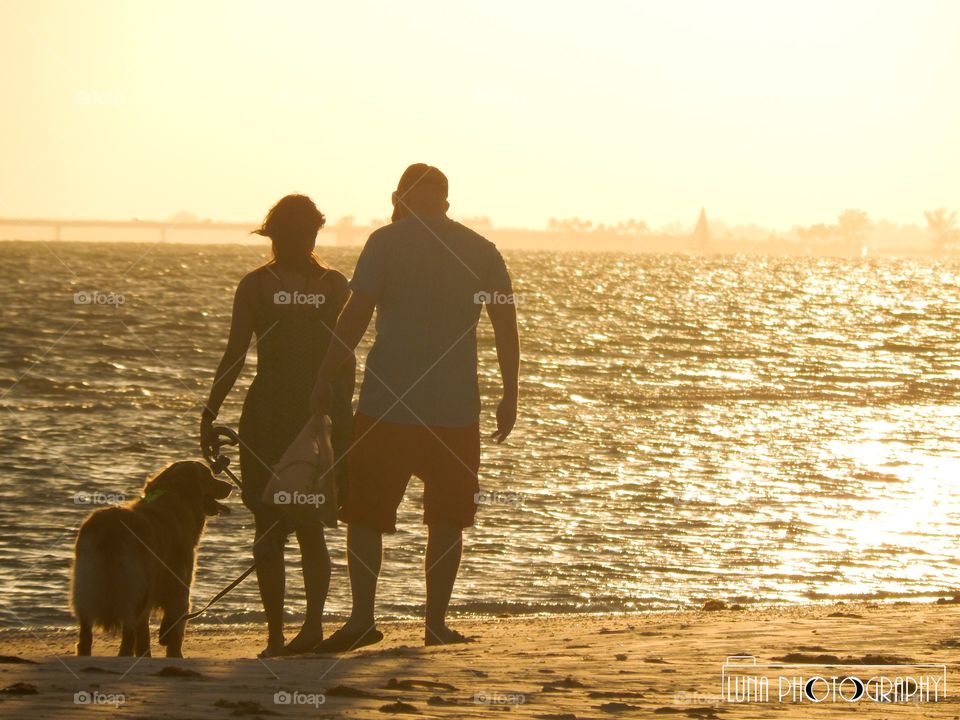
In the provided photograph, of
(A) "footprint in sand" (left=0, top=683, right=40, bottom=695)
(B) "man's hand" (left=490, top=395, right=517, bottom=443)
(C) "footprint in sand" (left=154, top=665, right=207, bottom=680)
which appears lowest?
(C) "footprint in sand" (left=154, top=665, right=207, bottom=680)

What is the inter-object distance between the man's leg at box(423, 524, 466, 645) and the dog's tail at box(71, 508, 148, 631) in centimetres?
114

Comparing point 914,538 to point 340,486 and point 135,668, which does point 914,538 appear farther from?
point 135,668

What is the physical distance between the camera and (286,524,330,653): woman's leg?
5.65m

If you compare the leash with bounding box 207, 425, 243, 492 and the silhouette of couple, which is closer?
the silhouette of couple

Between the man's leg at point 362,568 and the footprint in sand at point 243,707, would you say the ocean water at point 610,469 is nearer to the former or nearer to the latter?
the man's leg at point 362,568

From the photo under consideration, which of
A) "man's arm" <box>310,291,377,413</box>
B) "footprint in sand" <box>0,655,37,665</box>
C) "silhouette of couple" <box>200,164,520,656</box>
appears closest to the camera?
"footprint in sand" <box>0,655,37,665</box>

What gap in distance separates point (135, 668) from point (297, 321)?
1.53 m

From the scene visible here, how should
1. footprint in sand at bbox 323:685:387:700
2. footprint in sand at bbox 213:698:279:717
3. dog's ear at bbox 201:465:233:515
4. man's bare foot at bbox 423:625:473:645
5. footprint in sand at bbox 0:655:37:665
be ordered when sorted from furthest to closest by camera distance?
dog's ear at bbox 201:465:233:515 < man's bare foot at bbox 423:625:473:645 < footprint in sand at bbox 0:655:37:665 < footprint in sand at bbox 323:685:387:700 < footprint in sand at bbox 213:698:279:717

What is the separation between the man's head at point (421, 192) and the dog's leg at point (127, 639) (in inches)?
76.6

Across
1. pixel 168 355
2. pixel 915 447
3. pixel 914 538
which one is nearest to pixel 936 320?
pixel 168 355

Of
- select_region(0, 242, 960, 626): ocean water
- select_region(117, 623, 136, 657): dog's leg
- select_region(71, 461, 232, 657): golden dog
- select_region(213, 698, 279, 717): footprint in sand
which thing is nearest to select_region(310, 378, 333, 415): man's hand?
select_region(71, 461, 232, 657): golden dog

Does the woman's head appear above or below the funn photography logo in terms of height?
above

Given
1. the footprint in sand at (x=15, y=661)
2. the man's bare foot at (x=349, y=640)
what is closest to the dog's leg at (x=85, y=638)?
the footprint in sand at (x=15, y=661)

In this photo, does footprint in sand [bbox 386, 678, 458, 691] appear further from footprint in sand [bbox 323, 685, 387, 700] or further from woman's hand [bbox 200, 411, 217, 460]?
woman's hand [bbox 200, 411, 217, 460]
